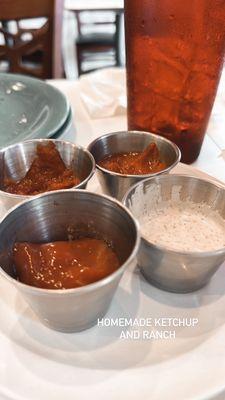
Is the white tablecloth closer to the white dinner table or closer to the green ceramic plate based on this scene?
the green ceramic plate

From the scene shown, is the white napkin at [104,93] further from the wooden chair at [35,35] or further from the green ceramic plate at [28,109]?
the wooden chair at [35,35]

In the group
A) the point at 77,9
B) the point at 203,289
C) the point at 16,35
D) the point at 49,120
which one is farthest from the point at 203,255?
the point at 77,9

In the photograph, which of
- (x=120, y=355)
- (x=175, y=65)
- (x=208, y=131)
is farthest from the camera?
(x=208, y=131)

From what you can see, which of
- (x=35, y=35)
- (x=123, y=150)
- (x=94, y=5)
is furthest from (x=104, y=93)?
(x=94, y=5)

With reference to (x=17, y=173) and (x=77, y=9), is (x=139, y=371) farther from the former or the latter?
(x=77, y=9)

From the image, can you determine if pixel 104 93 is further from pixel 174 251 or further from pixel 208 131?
pixel 174 251

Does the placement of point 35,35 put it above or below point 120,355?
above
